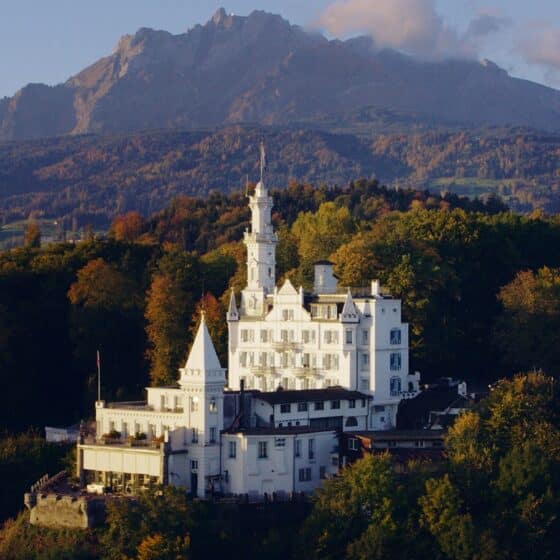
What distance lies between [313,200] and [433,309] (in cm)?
5952

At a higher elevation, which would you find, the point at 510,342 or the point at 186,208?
the point at 186,208

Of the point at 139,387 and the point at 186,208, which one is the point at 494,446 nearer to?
the point at 139,387

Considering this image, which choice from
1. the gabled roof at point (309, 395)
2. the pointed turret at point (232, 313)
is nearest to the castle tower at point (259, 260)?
the pointed turret at point (232, 313)

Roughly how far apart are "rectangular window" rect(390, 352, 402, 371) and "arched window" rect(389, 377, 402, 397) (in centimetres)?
53

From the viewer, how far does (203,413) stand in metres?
87.2

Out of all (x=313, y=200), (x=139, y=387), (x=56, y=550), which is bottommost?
(x=56, y=550)

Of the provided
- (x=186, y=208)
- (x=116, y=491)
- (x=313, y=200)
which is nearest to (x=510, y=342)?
(x=116, y=491)

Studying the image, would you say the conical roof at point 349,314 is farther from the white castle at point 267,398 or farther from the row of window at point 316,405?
the row of window at point 316,405

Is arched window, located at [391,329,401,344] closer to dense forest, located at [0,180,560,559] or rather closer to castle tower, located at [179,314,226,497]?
dense forest, located at [0,180,560,559]

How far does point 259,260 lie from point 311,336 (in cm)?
746

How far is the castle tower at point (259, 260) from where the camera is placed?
10344cm

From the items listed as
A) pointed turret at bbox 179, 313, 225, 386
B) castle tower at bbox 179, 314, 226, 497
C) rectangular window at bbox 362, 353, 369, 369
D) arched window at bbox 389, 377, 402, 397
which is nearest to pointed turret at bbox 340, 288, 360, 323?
rectangular window at bbox 362, 353, 369, 369

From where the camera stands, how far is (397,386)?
98.1 m

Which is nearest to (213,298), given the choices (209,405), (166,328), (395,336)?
(166,328)
